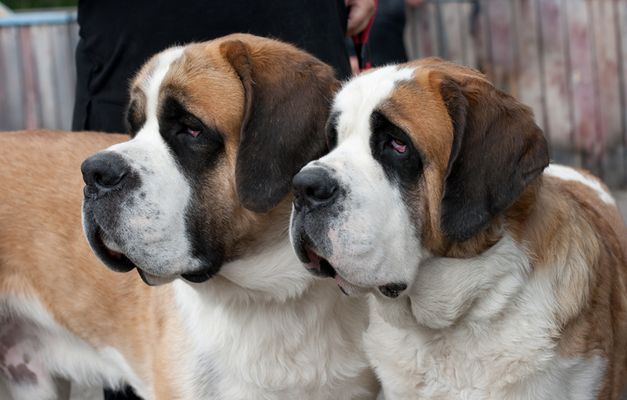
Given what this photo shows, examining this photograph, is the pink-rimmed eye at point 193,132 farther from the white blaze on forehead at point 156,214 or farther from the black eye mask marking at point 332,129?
the black eye mask marking at point 332,129

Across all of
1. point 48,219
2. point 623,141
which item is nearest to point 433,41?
point 623,141

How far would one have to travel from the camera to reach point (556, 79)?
25.6ft

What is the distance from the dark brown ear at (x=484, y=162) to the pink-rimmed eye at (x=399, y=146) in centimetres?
16

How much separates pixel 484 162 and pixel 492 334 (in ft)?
1.98

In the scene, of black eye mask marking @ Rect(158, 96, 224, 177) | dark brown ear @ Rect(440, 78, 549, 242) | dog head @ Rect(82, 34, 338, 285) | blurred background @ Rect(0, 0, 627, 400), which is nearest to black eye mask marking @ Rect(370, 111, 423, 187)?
dark brown ear @ Rect(440, 78, 549, 242)

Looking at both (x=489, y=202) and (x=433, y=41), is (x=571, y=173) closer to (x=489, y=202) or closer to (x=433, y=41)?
(x=489, y=202)

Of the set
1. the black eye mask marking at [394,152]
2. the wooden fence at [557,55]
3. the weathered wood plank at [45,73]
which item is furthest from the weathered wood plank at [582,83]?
the black eye mask marking at [394,152]

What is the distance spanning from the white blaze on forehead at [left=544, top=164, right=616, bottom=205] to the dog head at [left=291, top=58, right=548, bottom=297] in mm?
1294

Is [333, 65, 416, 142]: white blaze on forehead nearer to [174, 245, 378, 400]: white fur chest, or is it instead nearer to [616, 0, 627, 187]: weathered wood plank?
[174, 245, 378, 400]: white fur chest

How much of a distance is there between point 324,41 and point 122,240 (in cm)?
153

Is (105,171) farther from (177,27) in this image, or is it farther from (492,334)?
(492,334)

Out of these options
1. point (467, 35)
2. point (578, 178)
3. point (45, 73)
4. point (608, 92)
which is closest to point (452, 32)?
point (467, 35)

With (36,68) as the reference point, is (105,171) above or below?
above

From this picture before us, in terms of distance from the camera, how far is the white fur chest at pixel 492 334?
2355 millimetres
